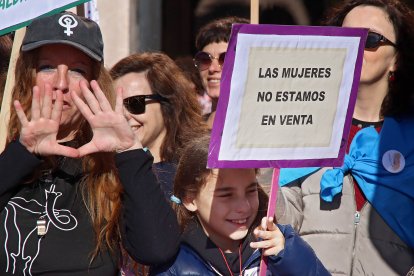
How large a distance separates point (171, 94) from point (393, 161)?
1263 millimetres

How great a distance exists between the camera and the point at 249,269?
336 cm

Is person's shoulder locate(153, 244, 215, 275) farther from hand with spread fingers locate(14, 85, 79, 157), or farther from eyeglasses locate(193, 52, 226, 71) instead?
eyeglasses locate(193, 52, 226, 71)

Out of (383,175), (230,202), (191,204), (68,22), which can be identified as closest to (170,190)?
(191,204)

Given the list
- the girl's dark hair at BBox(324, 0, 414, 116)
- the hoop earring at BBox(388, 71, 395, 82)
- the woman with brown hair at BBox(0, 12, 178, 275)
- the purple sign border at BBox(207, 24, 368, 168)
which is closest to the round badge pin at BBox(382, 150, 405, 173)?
the girl's dark hair at BBox(324, 0, 414, 116)

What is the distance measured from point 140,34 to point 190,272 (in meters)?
4.08

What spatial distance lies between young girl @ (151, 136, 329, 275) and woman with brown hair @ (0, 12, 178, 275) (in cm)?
20

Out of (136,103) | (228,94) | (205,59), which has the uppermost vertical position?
(205,59)

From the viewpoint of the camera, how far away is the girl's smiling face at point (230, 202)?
3322mm

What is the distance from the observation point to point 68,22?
3.30 meters

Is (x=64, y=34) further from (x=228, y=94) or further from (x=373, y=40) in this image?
(x=373, y=40)

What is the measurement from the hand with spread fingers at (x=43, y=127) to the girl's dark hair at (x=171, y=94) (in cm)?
146

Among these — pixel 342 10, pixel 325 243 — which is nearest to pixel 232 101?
pixel 325 243

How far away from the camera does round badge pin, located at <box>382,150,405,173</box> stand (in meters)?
3.79

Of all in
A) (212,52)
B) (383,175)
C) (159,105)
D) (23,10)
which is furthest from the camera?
(212,52)
